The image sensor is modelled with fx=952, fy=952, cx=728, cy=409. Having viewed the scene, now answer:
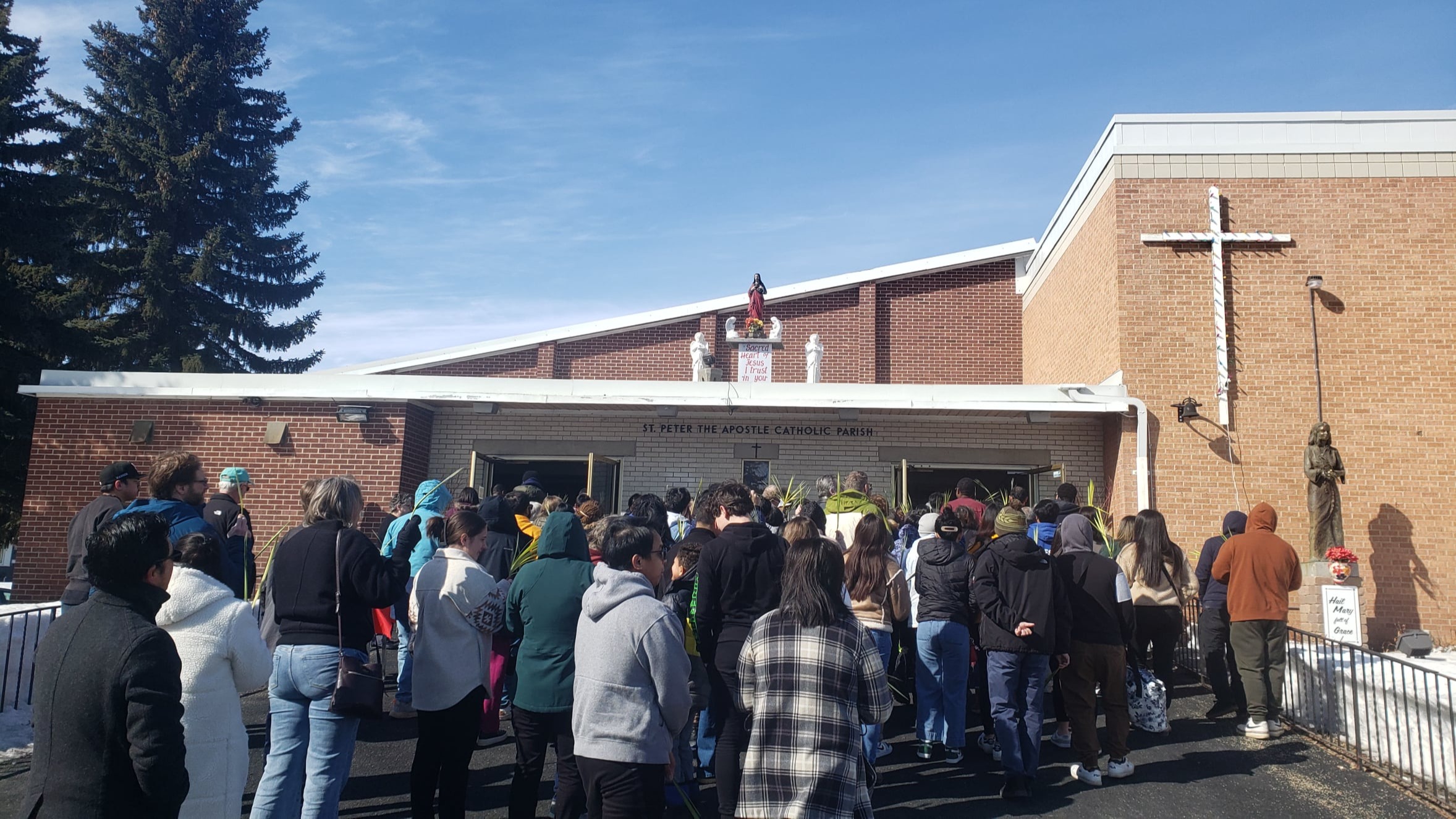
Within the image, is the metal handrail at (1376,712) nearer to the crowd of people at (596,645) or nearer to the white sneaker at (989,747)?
the crowd of people at (596,645)

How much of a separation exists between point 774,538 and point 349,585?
6.88ft

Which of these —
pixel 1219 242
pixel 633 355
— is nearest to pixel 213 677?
pixel 1219 242

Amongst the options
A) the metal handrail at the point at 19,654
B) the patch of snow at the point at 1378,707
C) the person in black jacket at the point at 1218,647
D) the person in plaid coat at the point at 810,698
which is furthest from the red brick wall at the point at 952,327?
the person in plaid coat at the point at 810,698

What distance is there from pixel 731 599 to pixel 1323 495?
9.35 metres

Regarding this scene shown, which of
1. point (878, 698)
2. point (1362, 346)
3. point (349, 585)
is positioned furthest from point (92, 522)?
point (1362, 346)

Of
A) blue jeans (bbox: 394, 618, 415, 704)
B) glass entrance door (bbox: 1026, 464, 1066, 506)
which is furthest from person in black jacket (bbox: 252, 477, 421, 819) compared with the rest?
glass entrance door (bbox: 1026, 464, 1066, 506)

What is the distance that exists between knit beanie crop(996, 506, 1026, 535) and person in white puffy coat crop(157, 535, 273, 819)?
4109mm

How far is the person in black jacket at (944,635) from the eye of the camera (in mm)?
6145

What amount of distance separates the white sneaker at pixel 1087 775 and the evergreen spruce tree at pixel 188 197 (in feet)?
73.1

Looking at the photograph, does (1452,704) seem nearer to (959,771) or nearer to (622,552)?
(959,771)

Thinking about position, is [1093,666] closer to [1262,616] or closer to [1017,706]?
[1017,706]

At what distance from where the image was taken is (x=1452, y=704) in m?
6.27

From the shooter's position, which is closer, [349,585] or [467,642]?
[349,585]

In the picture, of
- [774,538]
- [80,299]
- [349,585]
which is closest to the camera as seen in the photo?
[349,585]
